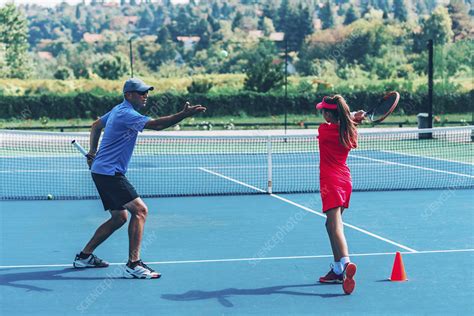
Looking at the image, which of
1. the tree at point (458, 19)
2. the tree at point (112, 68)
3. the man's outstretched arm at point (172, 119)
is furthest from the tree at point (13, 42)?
the tree at point (458, 19)

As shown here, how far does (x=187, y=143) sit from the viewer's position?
26.3 m

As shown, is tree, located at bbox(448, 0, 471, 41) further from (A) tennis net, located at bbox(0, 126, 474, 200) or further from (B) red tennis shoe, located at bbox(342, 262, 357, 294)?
(B) red tennis shoe, located at bbox(342, 262, 357, 294)

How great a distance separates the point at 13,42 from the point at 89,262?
52.2 meters

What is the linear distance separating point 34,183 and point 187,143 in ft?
33.0

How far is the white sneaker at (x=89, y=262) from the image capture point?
8641 mm

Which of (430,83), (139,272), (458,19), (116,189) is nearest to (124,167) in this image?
Result: (116,189)

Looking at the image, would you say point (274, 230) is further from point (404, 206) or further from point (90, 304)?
point (90, 304)

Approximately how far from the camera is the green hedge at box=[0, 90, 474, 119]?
37.7 metres

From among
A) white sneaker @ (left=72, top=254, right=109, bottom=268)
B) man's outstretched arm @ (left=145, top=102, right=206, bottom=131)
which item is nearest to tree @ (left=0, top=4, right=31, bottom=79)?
white sneaker @ (left=72, top=254, right=109, bottom=268)

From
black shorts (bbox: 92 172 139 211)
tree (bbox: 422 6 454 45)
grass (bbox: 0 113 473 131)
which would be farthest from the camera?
tree (bbox: 422 6 454 45)

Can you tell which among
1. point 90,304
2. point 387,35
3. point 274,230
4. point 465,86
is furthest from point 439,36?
point 90,304

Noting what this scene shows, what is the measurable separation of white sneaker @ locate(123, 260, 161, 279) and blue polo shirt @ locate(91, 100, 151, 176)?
90cm

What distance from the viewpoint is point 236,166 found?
19562mm

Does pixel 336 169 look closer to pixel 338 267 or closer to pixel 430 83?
pixel 338 267
